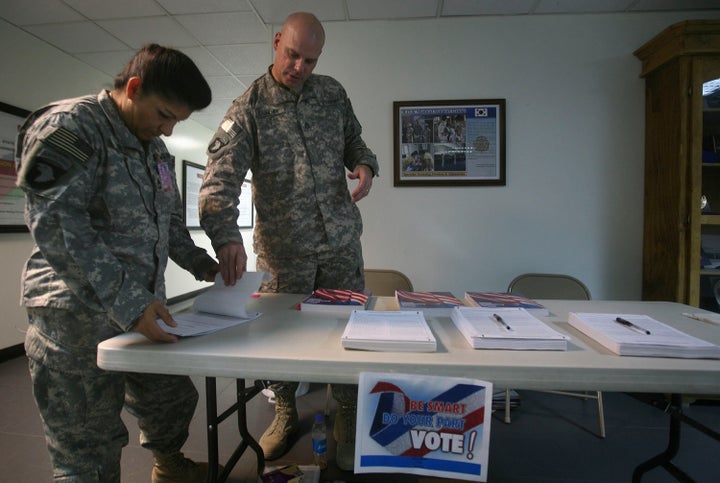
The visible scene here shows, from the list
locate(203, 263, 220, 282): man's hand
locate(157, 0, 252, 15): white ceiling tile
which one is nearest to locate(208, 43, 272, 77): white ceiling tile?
locate(157, 0, 252, 15): white ceiling tile

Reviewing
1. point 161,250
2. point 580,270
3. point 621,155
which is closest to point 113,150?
point 161,250

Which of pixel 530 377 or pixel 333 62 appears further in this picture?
pixel 333 62

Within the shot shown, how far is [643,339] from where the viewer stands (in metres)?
0.67

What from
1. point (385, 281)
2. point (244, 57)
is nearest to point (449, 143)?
point (385, 281)

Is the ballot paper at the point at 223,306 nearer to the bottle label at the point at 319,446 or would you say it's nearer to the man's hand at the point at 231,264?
the man's hand at the point at 231,264

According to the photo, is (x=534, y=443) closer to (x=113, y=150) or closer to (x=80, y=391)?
(x=80, y=391)

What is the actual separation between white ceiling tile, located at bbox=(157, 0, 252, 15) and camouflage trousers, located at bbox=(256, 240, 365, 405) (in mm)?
1804

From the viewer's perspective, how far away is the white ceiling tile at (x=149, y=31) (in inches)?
101

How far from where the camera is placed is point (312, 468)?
1.34m

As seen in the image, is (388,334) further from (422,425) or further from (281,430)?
(281,430)

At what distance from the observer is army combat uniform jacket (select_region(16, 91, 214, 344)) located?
2.38ft

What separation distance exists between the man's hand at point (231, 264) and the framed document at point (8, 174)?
256 cm

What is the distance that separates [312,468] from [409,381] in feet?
3.21

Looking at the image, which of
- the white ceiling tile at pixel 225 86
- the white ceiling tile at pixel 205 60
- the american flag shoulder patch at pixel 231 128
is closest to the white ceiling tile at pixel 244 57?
the white ceiling tile at pixel 205 60
